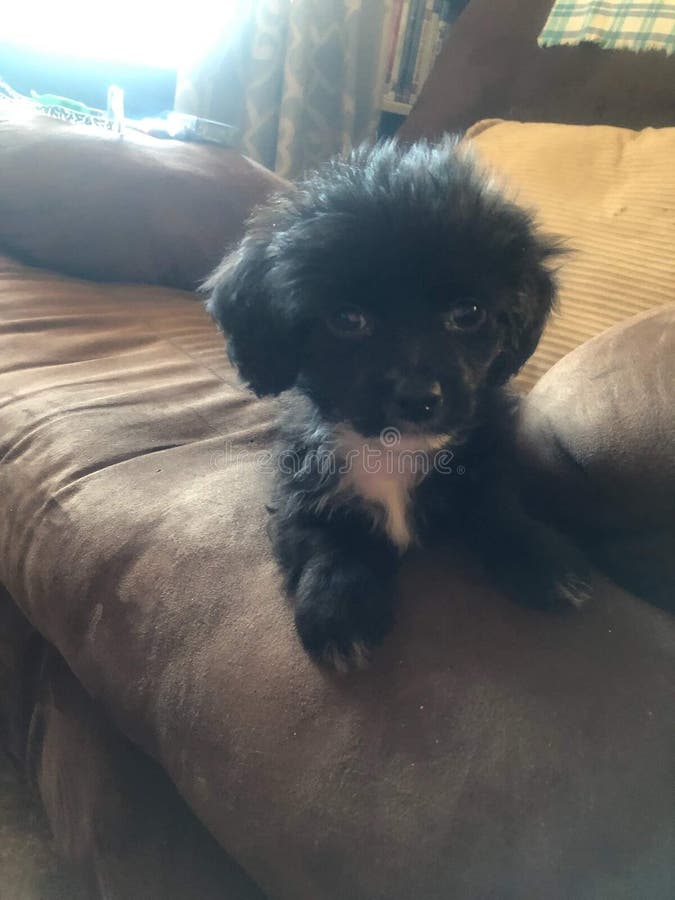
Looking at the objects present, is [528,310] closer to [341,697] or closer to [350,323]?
[350,323]

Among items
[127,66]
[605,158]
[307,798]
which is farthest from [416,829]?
[127,66]

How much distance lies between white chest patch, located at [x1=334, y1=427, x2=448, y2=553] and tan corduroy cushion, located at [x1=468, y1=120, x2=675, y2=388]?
0.42 meters

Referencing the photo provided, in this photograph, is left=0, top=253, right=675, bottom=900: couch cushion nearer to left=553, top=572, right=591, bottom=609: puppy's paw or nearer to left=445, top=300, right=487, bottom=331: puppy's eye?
left=553, top=572, right=591, bottom=609: puppy's paw

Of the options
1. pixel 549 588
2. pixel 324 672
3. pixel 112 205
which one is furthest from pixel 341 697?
pixel 112 205

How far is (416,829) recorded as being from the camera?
714 millimetres

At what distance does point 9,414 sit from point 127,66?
289cm

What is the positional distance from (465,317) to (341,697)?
0.60 metres

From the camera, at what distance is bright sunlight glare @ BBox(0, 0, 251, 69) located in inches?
132

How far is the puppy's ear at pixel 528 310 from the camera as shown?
3.72ft

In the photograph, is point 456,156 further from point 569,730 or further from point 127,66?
point 127,66

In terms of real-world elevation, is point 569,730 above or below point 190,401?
above

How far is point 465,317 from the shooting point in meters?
1.09

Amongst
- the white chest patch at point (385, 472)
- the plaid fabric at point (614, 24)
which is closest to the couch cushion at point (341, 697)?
the white chest patch at point (385, 472)

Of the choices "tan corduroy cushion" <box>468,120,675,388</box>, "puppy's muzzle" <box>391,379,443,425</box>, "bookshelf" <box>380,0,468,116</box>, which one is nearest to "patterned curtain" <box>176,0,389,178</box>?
"bookshelf" <box>380,0,468,116</box>
